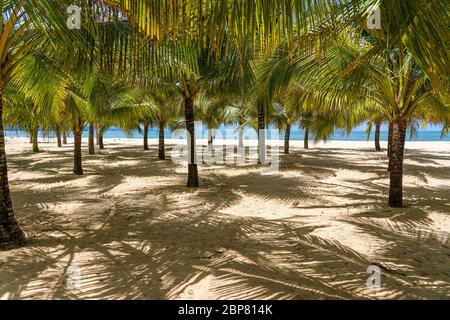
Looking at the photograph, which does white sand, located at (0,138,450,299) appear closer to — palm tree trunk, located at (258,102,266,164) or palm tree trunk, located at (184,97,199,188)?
palm tree trunk, located at (184,97,199,188)

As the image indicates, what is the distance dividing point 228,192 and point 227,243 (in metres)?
3.57

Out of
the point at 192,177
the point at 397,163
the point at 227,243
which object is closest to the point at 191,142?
the point at 192,177

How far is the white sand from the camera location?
9.34 feet

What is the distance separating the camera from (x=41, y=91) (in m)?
5.43

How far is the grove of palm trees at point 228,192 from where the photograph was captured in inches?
83.3

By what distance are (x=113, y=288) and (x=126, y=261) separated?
65cm

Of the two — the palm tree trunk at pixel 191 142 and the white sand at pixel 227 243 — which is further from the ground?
the palm tree trunk at pixel 191 142

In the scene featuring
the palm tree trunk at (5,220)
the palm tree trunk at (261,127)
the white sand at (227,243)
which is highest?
the palm tree trunk at (261,127)

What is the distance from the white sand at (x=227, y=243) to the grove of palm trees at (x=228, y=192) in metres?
0.03

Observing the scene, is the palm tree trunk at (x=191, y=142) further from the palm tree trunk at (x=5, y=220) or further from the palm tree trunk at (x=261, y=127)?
the palm tree trunk at (x=5, y=220)

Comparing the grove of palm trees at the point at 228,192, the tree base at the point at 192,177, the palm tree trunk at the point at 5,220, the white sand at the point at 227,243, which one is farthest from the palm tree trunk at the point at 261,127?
the palm tree trunk at the point at 5,220

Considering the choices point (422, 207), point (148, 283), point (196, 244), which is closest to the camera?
point (148, 283)
